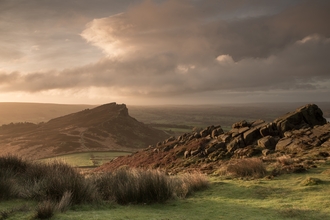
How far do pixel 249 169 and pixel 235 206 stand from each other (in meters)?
6.75

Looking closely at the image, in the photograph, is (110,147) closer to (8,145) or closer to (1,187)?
(8,145)

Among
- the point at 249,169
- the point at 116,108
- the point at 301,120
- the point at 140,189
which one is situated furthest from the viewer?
the point at 116,108

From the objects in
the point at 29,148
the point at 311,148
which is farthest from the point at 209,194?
the point at 29,148

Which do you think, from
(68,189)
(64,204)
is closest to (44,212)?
(64,204)

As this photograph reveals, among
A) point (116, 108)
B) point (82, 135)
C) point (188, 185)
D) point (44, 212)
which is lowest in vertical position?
point (82, 135)

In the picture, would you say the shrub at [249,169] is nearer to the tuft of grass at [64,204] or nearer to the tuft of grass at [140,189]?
the tuft of grass at [140,189]

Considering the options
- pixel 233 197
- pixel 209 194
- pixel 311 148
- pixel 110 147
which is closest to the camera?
pixel 233 197

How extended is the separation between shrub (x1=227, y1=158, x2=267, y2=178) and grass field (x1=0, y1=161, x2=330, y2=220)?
6.69 feet

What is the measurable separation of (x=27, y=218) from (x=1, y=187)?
14.0 feet

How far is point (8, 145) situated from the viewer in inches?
3819

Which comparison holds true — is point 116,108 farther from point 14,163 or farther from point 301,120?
point 14,163

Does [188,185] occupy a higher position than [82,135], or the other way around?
[188,185]

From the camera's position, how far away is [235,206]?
33.8ft

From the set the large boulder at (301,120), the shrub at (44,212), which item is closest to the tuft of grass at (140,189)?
the shrub at (44,212)
